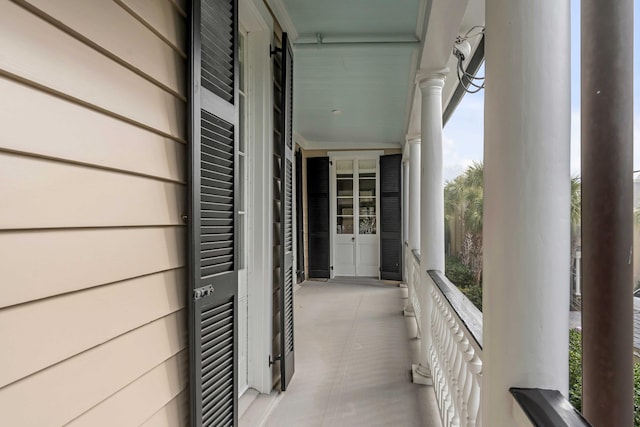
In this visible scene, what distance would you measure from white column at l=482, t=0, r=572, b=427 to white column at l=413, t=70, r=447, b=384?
76.8 inches

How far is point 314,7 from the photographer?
2576 mm

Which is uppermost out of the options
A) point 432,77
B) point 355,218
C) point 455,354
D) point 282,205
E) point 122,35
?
point 432,77

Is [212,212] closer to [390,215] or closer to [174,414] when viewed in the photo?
[174,414]

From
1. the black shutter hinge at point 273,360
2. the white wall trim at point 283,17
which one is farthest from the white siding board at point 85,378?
the white wall trim at point 283,17

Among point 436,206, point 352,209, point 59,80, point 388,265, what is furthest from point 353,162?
point 59,80

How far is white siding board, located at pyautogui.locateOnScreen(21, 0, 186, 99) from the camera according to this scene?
0.83 m

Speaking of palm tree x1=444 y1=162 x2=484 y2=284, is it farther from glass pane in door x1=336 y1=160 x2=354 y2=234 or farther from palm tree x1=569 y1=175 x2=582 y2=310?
glass pane in door x1=336 y1=160 x2=354 y2=234

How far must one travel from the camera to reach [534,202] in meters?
0.89

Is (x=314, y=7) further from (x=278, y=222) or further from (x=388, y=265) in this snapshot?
(x=388, y=265)

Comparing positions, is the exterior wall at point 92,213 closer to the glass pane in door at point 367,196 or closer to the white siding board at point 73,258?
the white siding board at point 73,258

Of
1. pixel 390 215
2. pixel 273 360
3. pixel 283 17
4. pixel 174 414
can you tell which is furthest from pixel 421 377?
pixel 390 215

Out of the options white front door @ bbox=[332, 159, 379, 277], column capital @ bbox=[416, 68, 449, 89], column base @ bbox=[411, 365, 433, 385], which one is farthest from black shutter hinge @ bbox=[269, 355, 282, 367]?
white front door @ bbox=[332, 159, 379, 277]

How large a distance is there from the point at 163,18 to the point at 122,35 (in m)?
0.24

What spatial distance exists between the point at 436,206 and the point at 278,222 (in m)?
1.25
